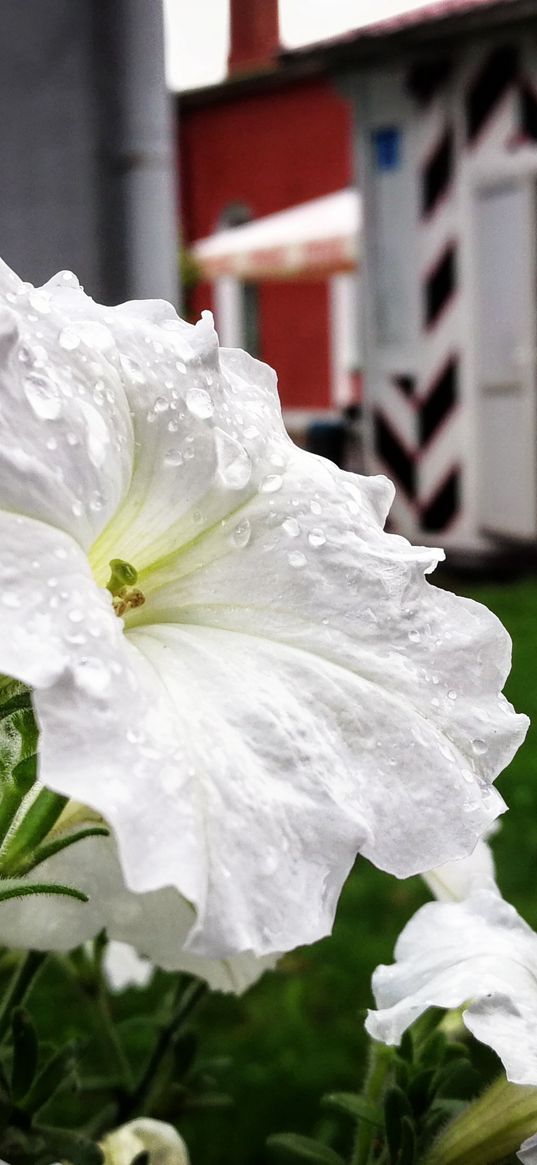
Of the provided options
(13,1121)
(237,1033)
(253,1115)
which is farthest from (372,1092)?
(237,1033)

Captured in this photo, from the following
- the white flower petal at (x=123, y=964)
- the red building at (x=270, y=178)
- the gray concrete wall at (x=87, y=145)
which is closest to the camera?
the white flower petal at (x=123, y=964)

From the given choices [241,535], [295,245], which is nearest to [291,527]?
[241,535]

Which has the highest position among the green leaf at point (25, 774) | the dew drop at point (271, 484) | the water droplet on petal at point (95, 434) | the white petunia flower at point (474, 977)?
the water droplet on petal at point (95, 434)

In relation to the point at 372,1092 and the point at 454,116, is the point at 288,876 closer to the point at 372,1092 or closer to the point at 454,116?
the point at 372,1092

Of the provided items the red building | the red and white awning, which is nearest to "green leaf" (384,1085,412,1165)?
the red and white awning

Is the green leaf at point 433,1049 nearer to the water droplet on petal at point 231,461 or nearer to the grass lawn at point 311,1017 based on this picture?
the water droplet on petal at point 231,461

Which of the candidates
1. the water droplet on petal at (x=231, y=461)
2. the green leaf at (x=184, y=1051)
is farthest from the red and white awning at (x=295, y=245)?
the water droplet on petal at (x=231, y=461)

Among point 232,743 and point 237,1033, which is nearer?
point 232,743
